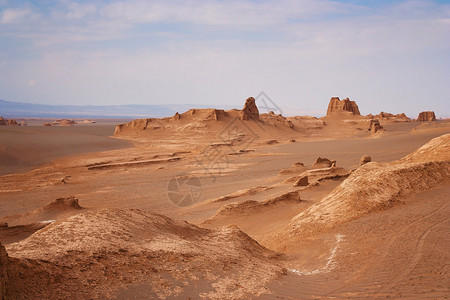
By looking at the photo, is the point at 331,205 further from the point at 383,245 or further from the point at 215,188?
the point at 215,188

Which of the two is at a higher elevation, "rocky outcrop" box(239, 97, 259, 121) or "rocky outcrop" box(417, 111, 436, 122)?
"rocky outcrop" box(417, 111, 436, 122)

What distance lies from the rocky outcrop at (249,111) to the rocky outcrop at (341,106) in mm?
31979

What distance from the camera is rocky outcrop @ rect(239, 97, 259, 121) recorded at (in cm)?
5003

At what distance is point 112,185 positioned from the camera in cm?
1958

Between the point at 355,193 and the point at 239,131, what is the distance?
3859cm

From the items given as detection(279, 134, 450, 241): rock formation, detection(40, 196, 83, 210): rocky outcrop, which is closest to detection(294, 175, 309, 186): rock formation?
detection(279, 134, 450, 241): rock formation

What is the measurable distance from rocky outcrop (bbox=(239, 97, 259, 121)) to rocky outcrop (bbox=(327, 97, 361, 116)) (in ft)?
105

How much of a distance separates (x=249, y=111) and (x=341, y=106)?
3390 centimetres

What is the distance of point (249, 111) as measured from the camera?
50.8 meters

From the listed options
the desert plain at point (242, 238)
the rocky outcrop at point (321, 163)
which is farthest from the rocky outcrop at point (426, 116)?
the desert plain at point (242, 238)

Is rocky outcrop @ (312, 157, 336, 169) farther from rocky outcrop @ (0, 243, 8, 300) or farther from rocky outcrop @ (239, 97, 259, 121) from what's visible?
rocky outcrop @ (239, 97, 259, 121)

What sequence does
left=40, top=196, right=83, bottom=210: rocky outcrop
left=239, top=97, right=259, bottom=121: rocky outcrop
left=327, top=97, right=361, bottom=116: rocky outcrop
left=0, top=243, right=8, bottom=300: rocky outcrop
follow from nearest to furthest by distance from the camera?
1. left=0, top=243, right=8, bottom=300: rocky outcrop
2. left=40, top=196, right=83, bottom=210: rocky outcrop
3. left=239, top=97, right=259, bottom=121: rocky outcrop
4. left=327, top=97, right=361, bottom=116: rocky outcrop

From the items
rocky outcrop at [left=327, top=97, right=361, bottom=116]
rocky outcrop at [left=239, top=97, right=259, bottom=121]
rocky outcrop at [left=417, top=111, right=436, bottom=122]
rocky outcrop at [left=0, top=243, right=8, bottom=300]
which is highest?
rocky outcrop at [left=327, top=97, right=361, bottom=116]

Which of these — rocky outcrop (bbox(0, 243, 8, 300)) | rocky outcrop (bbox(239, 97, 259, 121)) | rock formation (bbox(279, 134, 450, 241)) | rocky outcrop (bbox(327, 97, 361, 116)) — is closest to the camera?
rocky outcrop (bbox(0, 243, 8, 300))
